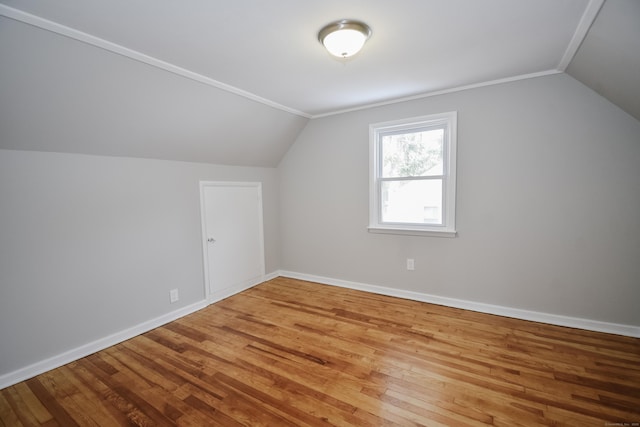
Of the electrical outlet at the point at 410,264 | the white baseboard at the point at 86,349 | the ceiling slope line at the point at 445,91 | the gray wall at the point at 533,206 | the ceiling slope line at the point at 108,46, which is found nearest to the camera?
the ceiling slope line at the point at 108,46

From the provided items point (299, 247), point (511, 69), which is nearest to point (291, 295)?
point (299, 247)

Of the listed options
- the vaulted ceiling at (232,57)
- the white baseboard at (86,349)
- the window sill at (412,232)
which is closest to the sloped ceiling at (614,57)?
the vaulted ceiling at (232,57)

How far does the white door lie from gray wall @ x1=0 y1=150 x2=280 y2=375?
0.48 ft

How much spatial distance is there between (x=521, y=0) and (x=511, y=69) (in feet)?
3.88

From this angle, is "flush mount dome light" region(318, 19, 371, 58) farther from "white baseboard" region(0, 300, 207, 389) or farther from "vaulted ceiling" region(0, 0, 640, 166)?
"white baseboard" region(0, 300, 207, 389)

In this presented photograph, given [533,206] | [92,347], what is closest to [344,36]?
[533,206]

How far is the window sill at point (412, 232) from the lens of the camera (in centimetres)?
327

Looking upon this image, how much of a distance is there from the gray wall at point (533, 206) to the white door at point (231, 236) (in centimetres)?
163

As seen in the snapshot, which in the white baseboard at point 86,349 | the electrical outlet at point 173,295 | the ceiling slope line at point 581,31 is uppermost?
the ceiling slope line at point 581,31

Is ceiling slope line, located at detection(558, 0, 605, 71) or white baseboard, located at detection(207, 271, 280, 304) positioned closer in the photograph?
ceiling slope line, located at detection(558, 0, 605, 71)

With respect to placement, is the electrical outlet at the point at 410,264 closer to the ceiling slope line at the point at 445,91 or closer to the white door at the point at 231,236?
the ceiling slope line at the point at 445,91

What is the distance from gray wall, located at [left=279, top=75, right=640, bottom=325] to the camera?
256 centimetres

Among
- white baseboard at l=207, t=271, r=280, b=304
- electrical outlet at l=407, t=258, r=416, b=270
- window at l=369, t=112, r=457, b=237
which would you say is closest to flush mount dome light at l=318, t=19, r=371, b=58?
window at l=369, t=112, r=457, b=237

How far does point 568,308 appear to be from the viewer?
279cm
